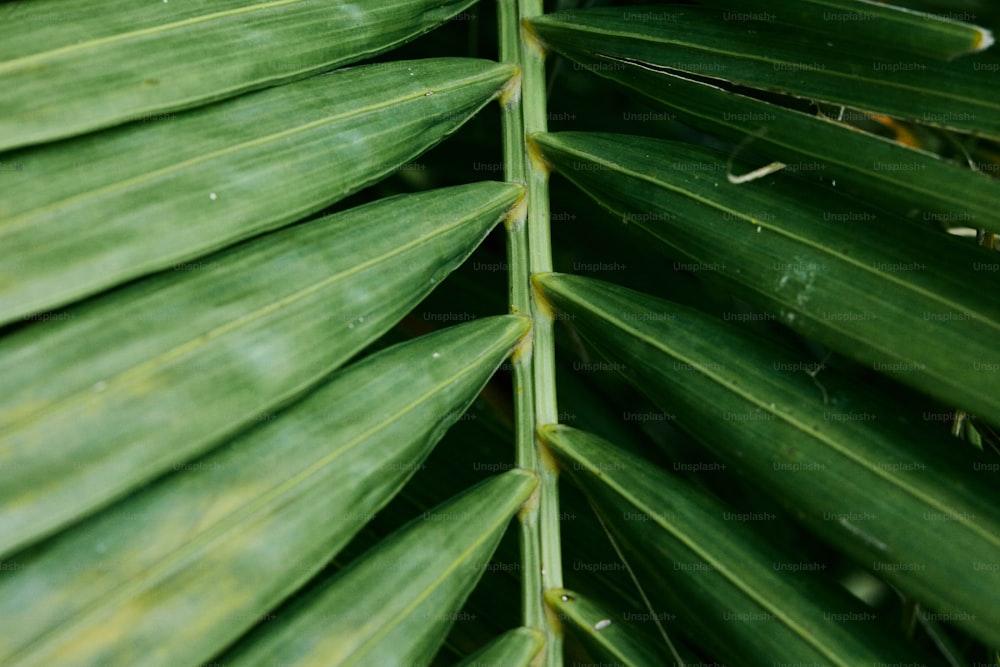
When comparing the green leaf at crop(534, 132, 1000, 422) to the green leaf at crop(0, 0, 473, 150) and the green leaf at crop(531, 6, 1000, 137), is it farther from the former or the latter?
the green leaf at crop(0, 0, 473, 150)

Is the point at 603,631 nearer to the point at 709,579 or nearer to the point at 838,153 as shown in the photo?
the point at 709,579

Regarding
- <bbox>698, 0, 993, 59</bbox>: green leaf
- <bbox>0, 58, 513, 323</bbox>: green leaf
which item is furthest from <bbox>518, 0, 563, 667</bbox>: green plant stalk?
<bbox>698, 0, 993, 59</bbox>: green leaf

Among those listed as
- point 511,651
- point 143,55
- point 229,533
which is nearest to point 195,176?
point 143,55

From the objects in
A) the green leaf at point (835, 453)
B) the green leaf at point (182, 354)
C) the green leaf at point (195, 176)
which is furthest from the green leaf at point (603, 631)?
the green leaf at point (195, 176)

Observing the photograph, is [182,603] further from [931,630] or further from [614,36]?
[931,630]

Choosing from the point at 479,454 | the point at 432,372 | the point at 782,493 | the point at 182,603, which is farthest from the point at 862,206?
the point at 182,603
